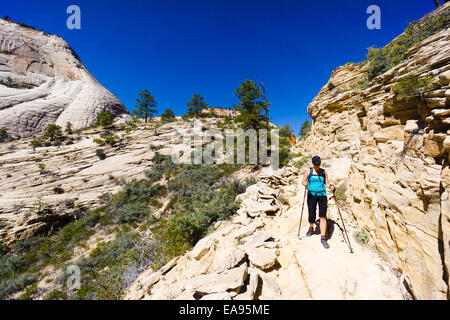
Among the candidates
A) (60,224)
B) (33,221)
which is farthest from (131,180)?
(33,221)

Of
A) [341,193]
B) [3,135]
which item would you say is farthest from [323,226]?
[3,135]

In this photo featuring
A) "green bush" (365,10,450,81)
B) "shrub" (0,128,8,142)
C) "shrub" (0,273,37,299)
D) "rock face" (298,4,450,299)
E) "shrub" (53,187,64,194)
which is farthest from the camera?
"shrub" (0,128,8,142)

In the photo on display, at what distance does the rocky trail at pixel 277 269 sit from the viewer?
230 cm

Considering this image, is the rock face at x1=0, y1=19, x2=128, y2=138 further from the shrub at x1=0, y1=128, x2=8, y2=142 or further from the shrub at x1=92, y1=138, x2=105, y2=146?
the shrub at x1=92, y1=138, x2=105, y2=146

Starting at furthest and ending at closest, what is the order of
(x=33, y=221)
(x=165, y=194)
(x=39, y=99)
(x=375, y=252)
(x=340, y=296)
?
(x=39, y=99) < (x=165, y=194) < (x=33, y=221) < (x=375, y=252) < (x=340, y=296)

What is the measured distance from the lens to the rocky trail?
230 centimetres

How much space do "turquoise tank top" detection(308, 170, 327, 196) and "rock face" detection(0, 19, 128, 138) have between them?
1483 inches

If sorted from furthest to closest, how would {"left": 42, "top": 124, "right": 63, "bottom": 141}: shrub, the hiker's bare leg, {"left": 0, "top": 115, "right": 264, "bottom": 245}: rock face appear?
{"left": 42, "top": 124, "right": 63, "bottom": 141}: shrub < {"left": 0, "top": 115, "right": 264, "bottom": 245}: rock face < the hiker's bare leg

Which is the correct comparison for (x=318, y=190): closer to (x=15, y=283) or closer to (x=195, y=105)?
(x=15, y=283)

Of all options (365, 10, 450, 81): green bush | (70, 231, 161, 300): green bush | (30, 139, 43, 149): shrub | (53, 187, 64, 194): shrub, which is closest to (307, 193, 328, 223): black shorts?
(365, 10, 450, 81): green bush

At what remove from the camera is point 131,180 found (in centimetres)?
1639

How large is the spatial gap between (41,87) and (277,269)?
165ft
